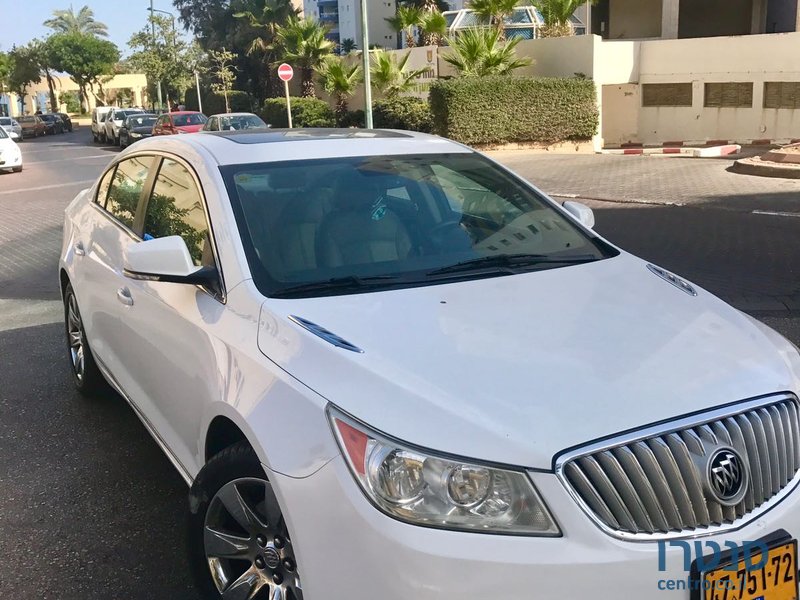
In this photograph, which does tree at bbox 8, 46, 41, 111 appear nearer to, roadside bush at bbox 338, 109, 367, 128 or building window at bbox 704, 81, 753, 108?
roadside bush at bbox 338, 109, 367, 128

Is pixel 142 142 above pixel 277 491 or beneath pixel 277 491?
above

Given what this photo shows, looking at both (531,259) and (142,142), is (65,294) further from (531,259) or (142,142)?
(531,259)

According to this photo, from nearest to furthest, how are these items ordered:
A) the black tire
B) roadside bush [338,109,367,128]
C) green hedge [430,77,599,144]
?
the black tire < green hedge [430,77,599,144] < roadside bush [338,109,367,128]

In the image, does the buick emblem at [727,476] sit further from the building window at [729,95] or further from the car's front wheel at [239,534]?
the building window at [729,95]

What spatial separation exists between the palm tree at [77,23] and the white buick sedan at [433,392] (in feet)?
296

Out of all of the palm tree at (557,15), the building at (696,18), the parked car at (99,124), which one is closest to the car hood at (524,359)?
the palm tree at (557,15)

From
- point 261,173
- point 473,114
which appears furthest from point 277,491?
point 473,114

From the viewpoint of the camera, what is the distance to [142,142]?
15.4 feet

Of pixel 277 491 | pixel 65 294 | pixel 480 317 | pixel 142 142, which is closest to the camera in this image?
pixel 277 491

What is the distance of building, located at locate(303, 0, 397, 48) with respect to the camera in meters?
46.8

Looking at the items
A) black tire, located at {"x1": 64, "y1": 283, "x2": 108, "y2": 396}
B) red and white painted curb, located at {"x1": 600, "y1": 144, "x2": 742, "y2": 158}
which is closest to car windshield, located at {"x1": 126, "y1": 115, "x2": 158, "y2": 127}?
red and white painted curb, located at {"x1": 600, "y1": 144, "x2": 742, "y2": 158}

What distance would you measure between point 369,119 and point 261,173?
15.2 metres

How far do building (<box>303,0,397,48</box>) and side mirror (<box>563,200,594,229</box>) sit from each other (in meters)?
22.2

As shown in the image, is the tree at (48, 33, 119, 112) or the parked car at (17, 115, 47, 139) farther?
the tree at (48, 33, 119, 112)
